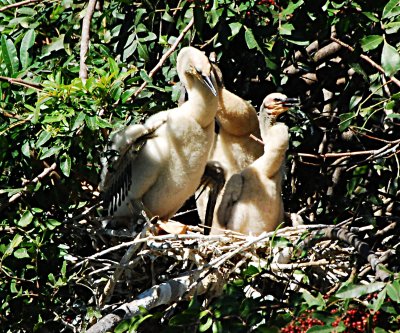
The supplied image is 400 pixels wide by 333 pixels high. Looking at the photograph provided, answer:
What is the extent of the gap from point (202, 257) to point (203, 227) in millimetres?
1076

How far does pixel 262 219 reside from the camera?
7.49 meters

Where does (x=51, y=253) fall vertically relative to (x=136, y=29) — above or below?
below

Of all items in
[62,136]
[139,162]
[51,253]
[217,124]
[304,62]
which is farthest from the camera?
[217,124]

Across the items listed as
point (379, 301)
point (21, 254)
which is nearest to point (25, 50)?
point (21, 254)

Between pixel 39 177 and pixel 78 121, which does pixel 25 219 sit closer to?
pixel 39 177

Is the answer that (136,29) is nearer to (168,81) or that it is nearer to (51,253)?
(168,81)

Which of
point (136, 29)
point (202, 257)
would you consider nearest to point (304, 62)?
point (136, 29)

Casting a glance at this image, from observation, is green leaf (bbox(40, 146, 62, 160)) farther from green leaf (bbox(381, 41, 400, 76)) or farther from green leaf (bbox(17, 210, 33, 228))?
green leaf (bbox(381, 41, 400, 76))

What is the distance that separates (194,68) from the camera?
7.20m

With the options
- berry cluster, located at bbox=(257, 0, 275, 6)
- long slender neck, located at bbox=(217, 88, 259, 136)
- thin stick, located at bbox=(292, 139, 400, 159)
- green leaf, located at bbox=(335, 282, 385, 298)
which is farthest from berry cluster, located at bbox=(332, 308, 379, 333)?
long slender neck, located at bbox=(217, 88, 259, 136)

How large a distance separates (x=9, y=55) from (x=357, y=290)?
8.07 ft

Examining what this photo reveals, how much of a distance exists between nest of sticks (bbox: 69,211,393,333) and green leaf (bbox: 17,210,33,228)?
356 millimetres

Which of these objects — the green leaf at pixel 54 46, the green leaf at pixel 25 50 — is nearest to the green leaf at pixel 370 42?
the green leaf at pixel 25 50

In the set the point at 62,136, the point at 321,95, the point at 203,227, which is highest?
the point at 62,136
